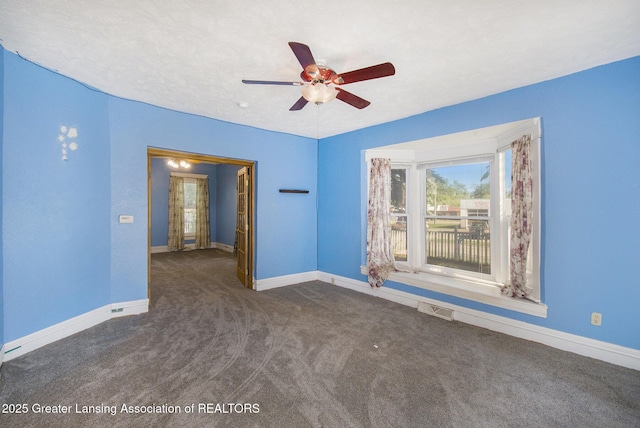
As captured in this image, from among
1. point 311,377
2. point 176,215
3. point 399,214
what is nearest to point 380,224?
point 399,214

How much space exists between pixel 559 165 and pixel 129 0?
3821mm

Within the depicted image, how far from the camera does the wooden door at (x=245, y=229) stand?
4598mm

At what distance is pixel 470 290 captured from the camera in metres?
3.17

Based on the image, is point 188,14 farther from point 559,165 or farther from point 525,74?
point 559,165

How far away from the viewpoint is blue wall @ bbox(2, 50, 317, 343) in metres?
2.42

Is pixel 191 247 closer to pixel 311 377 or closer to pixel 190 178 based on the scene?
pixel 190 178

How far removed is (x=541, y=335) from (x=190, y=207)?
360 inches

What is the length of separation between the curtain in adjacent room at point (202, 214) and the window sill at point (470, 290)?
7.03 m

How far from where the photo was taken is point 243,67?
8.12 feet

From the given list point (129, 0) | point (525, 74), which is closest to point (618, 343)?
point (525, 74)

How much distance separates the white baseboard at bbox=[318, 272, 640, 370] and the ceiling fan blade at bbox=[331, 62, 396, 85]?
2.87 metres

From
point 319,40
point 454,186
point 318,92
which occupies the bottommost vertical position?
point 454,186

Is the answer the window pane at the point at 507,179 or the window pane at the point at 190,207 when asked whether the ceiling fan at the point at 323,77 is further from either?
the window pane at the point at 190,207

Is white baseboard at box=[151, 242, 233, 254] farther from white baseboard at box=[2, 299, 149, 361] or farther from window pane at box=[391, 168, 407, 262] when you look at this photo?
window pane at box=[391, 168, 407, 262]
